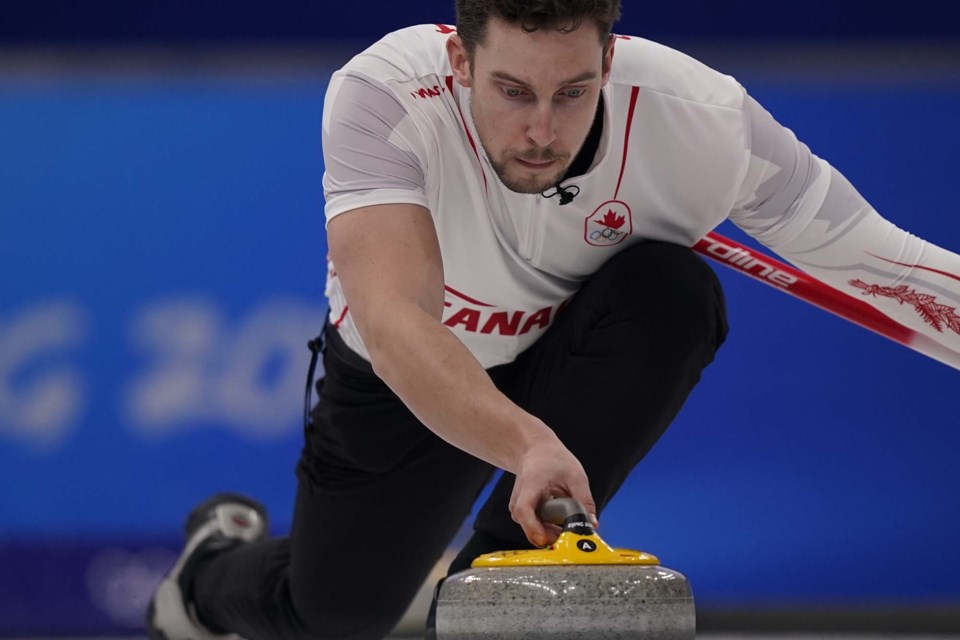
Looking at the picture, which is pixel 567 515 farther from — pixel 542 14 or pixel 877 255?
pixel 877 255

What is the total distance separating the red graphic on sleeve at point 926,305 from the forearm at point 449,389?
80cm

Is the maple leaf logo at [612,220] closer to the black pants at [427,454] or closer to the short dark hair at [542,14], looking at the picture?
the black pants at [427,454]

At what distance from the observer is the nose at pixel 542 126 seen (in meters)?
1.72

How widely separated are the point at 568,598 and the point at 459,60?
87 cm

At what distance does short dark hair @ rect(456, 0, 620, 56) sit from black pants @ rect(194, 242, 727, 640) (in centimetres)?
43

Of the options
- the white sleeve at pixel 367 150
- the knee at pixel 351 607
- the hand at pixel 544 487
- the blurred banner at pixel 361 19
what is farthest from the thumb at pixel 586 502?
the blurred banner at pixel 361 19

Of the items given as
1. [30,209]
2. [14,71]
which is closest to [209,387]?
[30,209]

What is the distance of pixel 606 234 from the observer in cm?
203

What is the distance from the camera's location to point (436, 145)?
1870 millimetres

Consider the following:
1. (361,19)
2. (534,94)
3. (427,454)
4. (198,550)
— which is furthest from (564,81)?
(361,19)

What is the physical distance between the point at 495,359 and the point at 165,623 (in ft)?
2.97

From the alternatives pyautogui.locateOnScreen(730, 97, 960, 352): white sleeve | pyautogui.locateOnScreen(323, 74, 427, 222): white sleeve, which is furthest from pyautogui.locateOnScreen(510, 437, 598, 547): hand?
pyautogui.locateOnScreen(730, 97, 960, 352): white sleeve

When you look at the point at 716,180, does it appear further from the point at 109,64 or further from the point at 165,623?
the point at 109,64

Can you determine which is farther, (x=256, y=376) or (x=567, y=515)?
(x=256, y=376)
